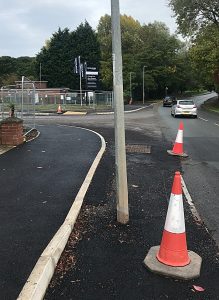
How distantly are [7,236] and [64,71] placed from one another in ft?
254

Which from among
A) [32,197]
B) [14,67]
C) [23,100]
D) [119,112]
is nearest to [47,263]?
[119,112]

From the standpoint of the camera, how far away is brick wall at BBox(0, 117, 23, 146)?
13.0 m

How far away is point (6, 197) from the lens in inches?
286

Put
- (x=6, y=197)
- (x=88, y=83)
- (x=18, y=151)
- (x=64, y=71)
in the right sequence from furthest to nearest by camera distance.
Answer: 1. (x=64, y=71)
2. (x=88, y=83)
3. (x=18, y=151)
4. (x=6, y=197)

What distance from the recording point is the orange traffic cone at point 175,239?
188 inches

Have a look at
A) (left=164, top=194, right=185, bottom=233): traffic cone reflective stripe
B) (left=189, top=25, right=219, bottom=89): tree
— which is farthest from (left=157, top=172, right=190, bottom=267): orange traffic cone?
(left=189, top=25, right=219, bottom=89): tree

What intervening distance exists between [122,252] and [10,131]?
8860mm

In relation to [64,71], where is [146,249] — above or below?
below

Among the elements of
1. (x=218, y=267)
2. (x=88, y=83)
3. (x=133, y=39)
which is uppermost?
(x=133, y=39)

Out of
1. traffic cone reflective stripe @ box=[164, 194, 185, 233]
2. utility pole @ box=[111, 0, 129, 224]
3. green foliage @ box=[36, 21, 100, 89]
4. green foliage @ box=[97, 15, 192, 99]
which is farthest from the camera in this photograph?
green foliage @ box=[36, 21, 100, 89]

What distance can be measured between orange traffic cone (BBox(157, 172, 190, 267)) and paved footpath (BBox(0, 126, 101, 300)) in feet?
4.45

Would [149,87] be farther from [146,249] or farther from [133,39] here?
[146,249]

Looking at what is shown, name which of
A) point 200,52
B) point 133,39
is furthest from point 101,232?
point 133,39

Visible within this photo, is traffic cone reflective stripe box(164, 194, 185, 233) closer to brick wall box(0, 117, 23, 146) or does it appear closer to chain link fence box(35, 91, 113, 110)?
brick wall box(0, 117, 23, 146)
